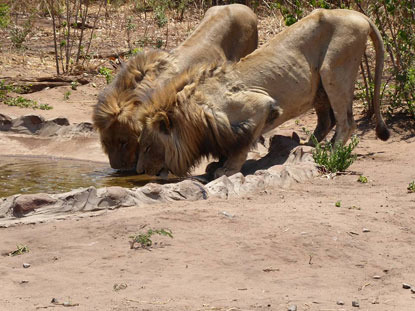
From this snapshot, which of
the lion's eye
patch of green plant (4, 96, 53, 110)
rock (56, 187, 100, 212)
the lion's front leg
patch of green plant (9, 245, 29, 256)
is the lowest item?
patch of green plant (4, 96, 53, 110)

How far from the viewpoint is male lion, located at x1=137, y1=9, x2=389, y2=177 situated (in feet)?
26.7

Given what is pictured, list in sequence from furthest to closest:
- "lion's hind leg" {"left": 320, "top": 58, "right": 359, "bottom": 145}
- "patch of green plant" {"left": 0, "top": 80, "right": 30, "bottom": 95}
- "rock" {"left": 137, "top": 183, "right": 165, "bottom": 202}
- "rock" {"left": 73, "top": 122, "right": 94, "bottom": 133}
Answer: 1. "patch of green plant" {"left": 0, "top": 80, "right": 30, "bottom": 95}
2. "rock" {"left": 73, "top": 122, "right": 94, "bottom": 133}
3. "lion's hind leg" {"left": 320, "top": 58, "right": 359, "bottom": 145}
4. "rock" {"left": 137, "top": 183, "right": 165, "bottom": 202}

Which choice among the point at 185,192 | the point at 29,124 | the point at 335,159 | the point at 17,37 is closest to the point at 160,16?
the point at 17,37

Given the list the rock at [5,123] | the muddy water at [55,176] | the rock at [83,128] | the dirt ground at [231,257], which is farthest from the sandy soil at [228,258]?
the rock at [5,123]

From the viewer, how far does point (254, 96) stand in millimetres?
8359

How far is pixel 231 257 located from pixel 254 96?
3319 millimetres

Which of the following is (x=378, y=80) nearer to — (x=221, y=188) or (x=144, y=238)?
(x=221, y=188)

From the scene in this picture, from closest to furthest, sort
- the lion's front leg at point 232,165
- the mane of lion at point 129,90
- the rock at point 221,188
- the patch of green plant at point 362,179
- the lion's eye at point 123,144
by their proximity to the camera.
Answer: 1. the rock at point 221,188
2. the patch of green plant at point 362,179
3. the lion's front leg at point 232,165
4. the mane of lion at point 129,90
5. the lion's eye at point 123,144

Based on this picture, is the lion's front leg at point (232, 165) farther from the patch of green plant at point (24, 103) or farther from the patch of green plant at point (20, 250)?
the patch of green plant at point (24, 103)

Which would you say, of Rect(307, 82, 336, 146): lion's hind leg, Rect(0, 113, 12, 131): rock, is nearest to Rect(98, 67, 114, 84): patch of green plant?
Rect(0, 113, 12, 131): rock

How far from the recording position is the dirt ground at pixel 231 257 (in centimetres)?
460

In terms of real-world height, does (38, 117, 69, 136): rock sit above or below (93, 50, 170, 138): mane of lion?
below

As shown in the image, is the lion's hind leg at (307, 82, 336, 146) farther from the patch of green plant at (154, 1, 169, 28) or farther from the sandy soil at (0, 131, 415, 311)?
the patch of green plant at (154, 1, 169, 28)

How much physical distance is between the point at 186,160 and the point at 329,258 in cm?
310
